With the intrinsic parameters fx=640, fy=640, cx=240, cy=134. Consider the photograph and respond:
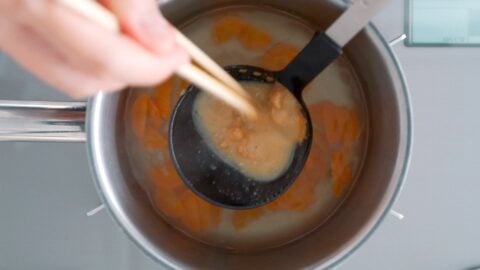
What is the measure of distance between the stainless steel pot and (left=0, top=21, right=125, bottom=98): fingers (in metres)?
0.13

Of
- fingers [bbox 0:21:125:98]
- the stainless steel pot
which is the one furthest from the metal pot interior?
fingers [bbox 0:21:125:98]

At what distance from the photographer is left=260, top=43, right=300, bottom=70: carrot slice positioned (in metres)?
0.58

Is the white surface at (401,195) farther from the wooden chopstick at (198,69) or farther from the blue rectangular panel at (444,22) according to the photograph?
the wooden chopstick at (198,69)

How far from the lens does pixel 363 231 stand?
463 mm

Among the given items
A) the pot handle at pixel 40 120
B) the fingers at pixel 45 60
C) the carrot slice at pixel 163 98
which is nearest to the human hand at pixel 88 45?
the fingers at pixel 45 60

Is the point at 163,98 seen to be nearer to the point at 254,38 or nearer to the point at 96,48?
the point at 254,38

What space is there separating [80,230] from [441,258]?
331mm

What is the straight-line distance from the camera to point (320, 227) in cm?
57

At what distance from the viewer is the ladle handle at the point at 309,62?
0.47 m

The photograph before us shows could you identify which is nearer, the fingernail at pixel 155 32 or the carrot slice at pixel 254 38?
the fingernail at pixel 155 32

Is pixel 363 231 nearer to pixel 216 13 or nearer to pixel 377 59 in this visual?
pixel 377 59

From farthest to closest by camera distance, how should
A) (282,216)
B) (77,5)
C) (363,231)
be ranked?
(282,216), (363,231), (77,5)

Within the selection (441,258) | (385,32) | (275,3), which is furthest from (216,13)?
(441,258)

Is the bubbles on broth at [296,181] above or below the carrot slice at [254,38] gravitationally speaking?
below
